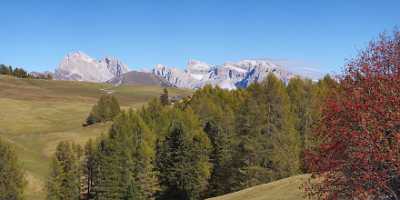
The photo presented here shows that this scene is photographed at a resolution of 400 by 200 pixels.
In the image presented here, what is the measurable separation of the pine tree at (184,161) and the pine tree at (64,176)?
47.2ft

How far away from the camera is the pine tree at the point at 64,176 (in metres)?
80.6

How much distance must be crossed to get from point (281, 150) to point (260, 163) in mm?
3659

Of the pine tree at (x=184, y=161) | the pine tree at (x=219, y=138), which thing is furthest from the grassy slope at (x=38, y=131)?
the pine tree at (x=219, y=138)

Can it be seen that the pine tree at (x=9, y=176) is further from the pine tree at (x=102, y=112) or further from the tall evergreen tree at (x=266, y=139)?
the pine tree at (x=102, y=112)

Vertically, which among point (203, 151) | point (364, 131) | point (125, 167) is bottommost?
point (125, 167)

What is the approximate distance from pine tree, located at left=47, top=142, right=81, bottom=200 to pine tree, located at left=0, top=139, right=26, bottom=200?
228 inches

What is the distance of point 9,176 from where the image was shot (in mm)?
81812

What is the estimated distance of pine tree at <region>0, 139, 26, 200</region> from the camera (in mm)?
81062

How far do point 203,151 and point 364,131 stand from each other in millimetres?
60087

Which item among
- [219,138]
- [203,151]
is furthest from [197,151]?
[219,138]

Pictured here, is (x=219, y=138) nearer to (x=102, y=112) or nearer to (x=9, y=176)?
(x=9, y=176)

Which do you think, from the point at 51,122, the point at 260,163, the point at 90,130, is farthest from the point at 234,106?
the point at 51,122

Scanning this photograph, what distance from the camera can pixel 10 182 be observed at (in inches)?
3214

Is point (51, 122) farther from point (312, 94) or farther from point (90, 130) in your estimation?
point (312, 94)
